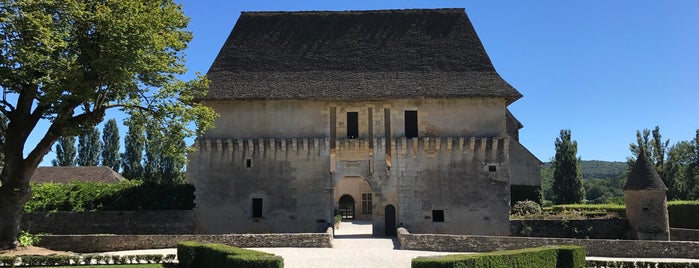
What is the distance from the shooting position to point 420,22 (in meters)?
31.2

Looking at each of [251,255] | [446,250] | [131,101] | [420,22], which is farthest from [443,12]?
[251,255]

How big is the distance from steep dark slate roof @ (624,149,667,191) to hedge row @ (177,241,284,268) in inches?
728

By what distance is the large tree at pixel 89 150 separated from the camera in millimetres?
59438

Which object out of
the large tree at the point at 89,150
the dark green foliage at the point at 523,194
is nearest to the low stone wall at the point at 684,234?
the dark green foliage at the point at 523,194

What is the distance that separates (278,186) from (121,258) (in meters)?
10.7

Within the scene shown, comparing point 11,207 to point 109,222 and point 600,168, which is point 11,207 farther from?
point 600,168

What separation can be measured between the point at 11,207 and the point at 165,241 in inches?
224

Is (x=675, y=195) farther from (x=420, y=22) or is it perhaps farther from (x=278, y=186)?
(x=278, y=186)

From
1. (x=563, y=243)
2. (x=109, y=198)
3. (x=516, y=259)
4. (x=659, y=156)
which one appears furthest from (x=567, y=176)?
(x=109, y=198)

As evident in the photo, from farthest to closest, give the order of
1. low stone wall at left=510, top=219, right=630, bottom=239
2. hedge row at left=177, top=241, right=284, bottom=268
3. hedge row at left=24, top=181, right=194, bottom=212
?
hedge row at left=24, top=181, right=194, bottom=212 < low stone wall at left=510, top=219, right=630, bottom=239 < hedge row at left=177, top=241, right=284, bottom=268

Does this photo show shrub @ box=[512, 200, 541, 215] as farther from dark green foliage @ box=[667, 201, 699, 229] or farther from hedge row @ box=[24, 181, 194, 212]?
hedge row @ box=[24, 181, 194, 212]

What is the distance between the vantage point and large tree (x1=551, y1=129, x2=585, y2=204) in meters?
44.4

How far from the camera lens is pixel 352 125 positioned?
90.9 feet

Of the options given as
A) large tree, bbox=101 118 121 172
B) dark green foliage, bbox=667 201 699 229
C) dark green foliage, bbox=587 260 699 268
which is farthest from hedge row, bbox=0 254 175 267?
large tree, bbox=101 118 121 172
